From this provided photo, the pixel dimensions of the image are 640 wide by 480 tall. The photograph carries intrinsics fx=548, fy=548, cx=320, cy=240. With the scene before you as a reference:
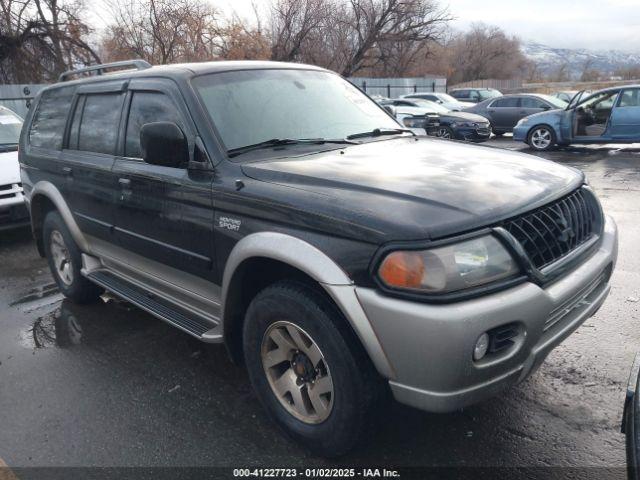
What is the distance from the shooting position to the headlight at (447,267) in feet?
7.20

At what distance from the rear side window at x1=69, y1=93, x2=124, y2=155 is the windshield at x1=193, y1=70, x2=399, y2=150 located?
0.91 metres

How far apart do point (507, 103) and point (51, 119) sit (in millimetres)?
15587

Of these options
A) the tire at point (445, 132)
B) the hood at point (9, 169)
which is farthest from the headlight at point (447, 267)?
the tire at point (445, 132)

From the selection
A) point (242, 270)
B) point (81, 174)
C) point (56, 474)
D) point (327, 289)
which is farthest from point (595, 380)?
point (81, 174)

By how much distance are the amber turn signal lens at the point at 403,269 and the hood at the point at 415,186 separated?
78mm

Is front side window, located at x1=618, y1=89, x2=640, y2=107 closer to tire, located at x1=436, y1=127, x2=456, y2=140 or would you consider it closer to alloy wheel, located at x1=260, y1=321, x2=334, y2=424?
tire, located at x1=436, y1=127, x2=456, y2=140

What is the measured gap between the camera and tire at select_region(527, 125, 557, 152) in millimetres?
13962

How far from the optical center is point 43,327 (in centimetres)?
457

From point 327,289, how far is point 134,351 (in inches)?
87.9

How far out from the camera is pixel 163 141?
296 cm

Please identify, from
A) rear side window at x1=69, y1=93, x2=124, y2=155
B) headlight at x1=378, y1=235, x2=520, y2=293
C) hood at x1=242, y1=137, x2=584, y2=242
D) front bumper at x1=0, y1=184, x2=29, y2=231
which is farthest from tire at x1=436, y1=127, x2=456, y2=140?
headlight at x1=378, y1=235, x2=520, y2=293

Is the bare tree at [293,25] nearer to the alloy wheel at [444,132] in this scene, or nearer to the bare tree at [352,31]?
the bare tree at [352,31]

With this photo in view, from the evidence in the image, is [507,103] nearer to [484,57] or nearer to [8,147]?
[8,147]

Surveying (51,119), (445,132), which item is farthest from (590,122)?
(51,119)
